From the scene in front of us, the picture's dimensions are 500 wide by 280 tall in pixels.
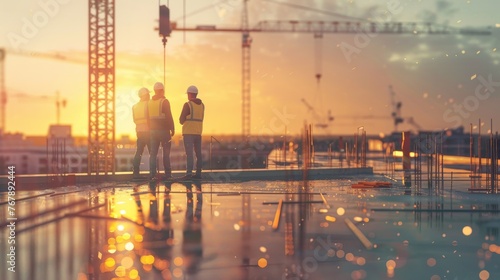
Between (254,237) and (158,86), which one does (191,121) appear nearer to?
(158,86)

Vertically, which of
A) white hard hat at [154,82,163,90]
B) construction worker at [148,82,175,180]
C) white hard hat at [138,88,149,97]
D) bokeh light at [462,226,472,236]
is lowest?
bokeh light at [462,226,472,236]

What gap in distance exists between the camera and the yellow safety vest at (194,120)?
16969mm

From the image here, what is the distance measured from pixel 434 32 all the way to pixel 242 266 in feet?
435

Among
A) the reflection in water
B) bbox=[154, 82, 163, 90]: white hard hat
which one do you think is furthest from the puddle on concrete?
bbox=[154, 82, 163, 90]: white hard hat

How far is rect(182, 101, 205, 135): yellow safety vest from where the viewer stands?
1697 centimetres

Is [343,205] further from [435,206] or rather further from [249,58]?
[249,58]

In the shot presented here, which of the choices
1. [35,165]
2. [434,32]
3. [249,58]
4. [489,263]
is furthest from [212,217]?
[35,165]

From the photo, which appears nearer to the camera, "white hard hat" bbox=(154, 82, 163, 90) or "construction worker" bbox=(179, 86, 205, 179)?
"white hard hat" bbox=(154, 82, 163, 90)

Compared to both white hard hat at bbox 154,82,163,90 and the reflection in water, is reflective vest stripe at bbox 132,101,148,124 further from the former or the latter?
the reflection in water

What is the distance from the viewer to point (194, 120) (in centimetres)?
1702

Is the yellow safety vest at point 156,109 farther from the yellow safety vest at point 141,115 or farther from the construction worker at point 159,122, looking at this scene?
the yellow safety vest at point 141,115

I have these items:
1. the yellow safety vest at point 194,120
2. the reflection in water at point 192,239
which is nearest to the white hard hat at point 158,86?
the yellow safety vest at point 194,120

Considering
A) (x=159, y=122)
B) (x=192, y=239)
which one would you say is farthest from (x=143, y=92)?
(x=192, y=239)

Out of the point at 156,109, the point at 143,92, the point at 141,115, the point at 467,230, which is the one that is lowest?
the point at 467,230
